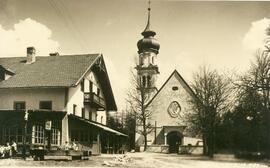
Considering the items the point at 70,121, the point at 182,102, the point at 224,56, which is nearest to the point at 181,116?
the point at 182,102

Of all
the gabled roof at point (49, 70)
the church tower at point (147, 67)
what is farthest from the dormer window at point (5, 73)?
the church tower at point (147, 67)

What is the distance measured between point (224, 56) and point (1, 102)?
1093cm

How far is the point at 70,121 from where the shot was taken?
2106 cm

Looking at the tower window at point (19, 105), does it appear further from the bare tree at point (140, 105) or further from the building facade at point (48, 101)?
the bare tree at point (140, 105)

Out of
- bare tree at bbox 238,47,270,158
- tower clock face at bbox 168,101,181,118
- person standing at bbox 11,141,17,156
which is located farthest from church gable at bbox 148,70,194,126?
person standing at bbox 11,141,17,156

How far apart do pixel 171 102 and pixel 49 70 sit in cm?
1666

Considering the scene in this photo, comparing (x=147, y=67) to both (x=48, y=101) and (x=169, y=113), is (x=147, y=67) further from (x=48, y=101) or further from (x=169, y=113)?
(x=48, y=101)

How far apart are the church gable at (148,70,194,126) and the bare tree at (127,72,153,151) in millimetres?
657

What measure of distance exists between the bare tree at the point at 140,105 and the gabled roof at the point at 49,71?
1263 centimetres

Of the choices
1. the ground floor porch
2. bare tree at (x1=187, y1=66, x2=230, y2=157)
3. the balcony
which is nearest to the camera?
the ground floor porch

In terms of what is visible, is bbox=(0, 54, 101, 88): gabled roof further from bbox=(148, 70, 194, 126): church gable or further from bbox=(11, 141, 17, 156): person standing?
bbox=(148, 70, 194, 126): church gable

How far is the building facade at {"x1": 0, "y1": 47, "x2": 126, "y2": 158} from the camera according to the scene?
63.3 feet

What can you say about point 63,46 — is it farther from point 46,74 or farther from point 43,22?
point 46,74

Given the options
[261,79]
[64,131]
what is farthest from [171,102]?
[261,79]
